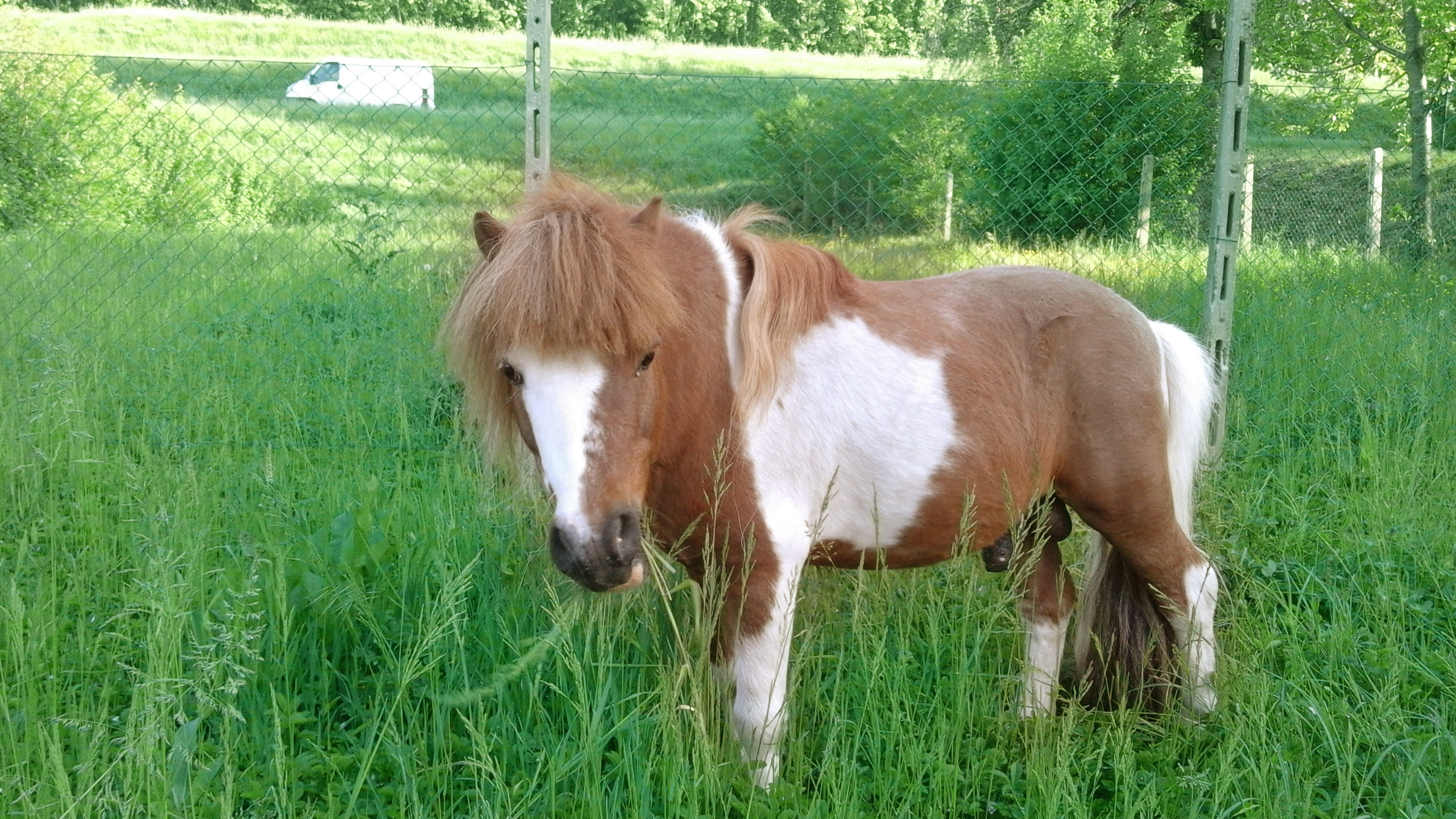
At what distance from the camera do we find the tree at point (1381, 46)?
6.30 m

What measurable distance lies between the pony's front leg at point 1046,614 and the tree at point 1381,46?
4.57 m

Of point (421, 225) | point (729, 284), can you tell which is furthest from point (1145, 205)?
point (421, 225)

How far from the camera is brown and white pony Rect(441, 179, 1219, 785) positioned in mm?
2271

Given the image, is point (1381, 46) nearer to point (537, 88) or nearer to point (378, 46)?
point (537, 88)

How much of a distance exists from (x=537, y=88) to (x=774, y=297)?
2.34 metres

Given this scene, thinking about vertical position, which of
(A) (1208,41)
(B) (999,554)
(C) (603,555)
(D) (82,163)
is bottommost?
(B) (999,554)

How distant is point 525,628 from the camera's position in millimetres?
3051

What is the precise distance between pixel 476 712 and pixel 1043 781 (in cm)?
153

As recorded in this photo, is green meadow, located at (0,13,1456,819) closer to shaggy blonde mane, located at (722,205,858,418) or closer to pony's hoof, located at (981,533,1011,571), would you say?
pony's hoof, located at (981,533,1011,571)

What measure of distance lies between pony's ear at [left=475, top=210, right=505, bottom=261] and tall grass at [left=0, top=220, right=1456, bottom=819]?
0.82m

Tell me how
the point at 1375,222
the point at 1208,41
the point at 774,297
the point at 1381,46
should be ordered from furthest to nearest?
the point at 1208,41
the point at 1381,46
the point at 1375,222
the point at 774,297

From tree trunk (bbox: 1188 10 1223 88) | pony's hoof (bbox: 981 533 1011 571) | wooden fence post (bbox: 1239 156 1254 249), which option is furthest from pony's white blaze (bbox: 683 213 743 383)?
tree trunk (bbox: 1188 10 1223 88)

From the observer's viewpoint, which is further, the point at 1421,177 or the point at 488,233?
the point at 1421,177

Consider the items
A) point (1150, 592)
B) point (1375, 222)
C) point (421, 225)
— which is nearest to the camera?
point (1150, 592)
